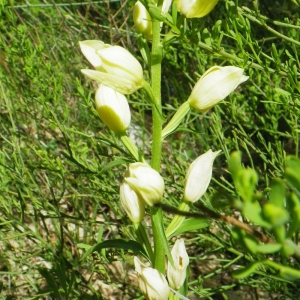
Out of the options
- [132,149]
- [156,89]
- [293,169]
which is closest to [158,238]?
[132,149]

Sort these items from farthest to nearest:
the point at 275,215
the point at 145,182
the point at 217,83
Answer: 1. the point at 217,83
2. the point at 145,182
3. the point at 275,215

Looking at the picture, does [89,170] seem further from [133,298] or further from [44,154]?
[133,298]

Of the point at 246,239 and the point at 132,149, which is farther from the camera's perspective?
the point at 132,149

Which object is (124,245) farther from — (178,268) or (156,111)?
(156,111)

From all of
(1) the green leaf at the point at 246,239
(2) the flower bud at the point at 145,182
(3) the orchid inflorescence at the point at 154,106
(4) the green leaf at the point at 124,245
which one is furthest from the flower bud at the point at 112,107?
(1) the green leaf at the point at 246,239

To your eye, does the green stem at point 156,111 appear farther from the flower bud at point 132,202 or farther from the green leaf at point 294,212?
the green leaf at point 294,212

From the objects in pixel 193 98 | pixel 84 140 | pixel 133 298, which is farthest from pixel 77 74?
pixel 193 98

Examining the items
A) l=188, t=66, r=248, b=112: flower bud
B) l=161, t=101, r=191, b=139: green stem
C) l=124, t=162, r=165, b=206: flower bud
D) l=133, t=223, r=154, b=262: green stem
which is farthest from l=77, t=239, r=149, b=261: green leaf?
l=188, t=66, r=248, b=112: flower bud
